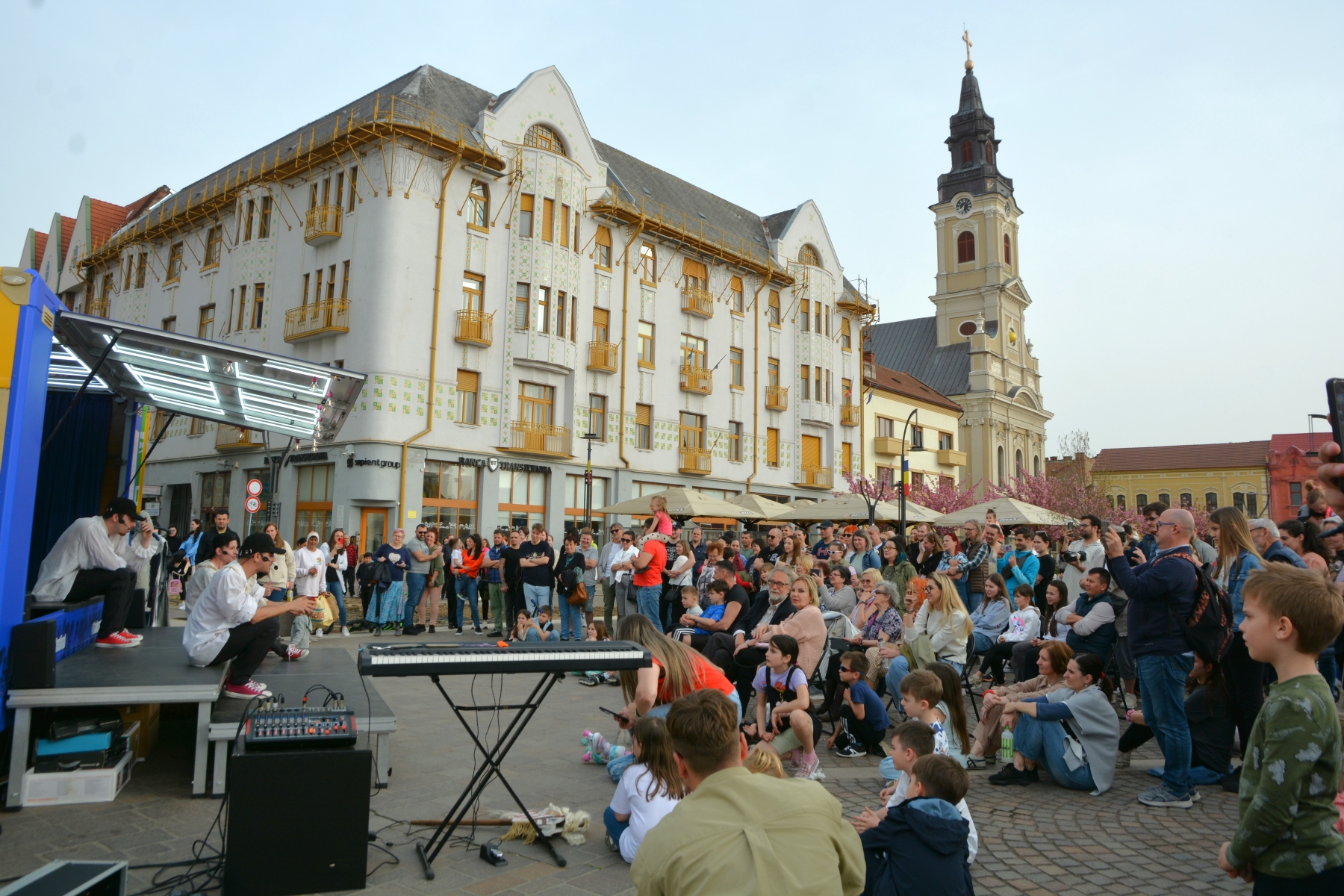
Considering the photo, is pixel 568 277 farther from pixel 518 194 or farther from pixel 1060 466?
pixel 1060 466

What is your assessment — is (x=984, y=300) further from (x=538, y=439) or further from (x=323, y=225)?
(x=323, y=225)

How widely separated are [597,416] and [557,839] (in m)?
28.3

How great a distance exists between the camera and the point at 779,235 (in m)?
42.8

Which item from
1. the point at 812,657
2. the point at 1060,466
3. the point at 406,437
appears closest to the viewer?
the point at 812,657

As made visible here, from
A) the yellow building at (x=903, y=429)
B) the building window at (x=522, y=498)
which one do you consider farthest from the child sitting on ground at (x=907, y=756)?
the yellow building at (x=903, y=429)

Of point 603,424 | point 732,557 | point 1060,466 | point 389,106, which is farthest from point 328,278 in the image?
point 1060,466

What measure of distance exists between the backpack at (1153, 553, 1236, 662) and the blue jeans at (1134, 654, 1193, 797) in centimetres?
16

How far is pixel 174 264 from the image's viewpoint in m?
36.2

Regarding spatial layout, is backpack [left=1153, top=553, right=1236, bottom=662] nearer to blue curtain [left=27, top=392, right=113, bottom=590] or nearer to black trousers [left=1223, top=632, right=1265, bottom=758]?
black trousers [left=1223, top=632, right=1265, bottom=758]

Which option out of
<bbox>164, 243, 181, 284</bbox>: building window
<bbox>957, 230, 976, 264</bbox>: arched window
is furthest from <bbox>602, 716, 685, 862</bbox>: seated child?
<bbox>957, 230, 976, 264</bbox>: arched window

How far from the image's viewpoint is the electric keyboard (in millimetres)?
4711

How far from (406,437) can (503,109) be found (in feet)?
39.9

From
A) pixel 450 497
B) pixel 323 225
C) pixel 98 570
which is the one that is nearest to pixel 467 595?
pixel 98 570

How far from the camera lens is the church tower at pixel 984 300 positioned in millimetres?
Answer: 63688
